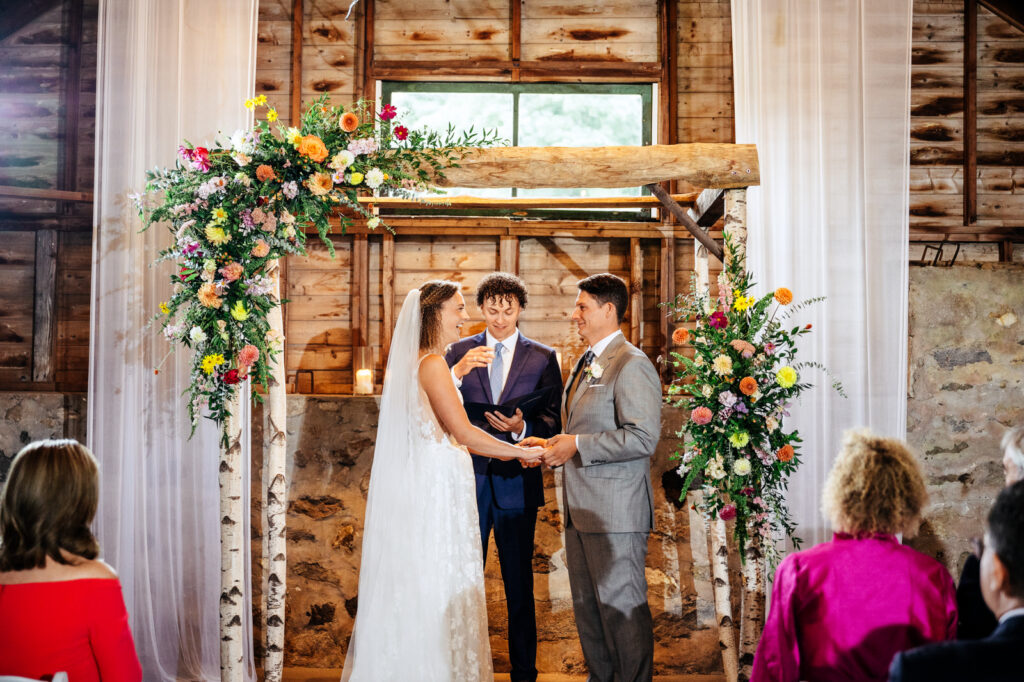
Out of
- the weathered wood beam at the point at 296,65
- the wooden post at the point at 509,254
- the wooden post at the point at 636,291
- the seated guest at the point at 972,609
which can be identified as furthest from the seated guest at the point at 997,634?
the weathered wood beam at the point at 296,65

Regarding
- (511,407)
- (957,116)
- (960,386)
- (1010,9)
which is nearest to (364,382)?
(511,407)

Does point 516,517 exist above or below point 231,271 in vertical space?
below

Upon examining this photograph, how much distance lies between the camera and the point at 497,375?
171 inches

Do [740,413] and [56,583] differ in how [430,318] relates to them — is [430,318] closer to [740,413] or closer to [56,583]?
[740,413]

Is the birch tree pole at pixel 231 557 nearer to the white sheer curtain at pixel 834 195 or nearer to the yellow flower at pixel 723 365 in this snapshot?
the yellow flower at pixel 723 365

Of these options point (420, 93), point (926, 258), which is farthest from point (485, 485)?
point (926, 258)

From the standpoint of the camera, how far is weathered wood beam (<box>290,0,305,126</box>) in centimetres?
580

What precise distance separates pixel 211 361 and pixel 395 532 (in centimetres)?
110

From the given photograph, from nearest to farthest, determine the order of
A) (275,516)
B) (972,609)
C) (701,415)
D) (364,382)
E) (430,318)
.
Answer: (972,609)
(701,415)
(430,318)
(275,516)
(364,382)

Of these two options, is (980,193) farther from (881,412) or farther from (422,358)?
(422,358)

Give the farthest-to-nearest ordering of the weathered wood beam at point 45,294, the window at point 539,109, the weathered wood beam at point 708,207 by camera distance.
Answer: the window at point 539,109, the weathered wood beam at point 45,294, the weathered wood beam at point 708,207

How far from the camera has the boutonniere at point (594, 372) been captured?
12.3 feet

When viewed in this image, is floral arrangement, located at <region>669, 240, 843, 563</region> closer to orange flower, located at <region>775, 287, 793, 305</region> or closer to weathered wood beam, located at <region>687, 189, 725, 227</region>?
orange flower, located at <region>775, 287, 793, 305</region>

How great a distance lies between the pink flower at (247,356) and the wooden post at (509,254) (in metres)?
2.37
